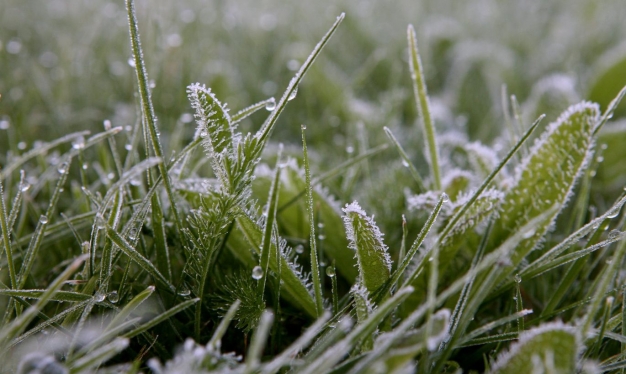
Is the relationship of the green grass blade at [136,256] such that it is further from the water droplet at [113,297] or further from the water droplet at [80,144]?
the water droplet at [80,144]

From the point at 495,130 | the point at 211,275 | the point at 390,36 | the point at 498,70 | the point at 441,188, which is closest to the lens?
the point at 211,275

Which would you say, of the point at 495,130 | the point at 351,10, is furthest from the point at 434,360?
the point at 351,10

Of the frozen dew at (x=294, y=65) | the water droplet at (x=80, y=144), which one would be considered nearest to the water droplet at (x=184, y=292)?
the water droplet at (x=80, y=144)

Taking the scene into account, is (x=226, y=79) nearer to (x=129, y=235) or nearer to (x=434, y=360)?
(x=129, y=235)

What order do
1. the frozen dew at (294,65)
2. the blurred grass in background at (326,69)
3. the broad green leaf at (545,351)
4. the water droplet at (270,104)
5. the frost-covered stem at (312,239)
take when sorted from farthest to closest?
1. the frozen dew at (294,65)
2. the blurred grass in background at (326,69)
3. the water droplet at (270,104)
4. the frost-covered stem at (312,239)
5. the broad green leaf at (545,351)

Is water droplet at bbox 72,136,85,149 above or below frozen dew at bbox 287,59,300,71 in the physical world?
above

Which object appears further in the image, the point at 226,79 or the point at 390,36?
the point at 390,36

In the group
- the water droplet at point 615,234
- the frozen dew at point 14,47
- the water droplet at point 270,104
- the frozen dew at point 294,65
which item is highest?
the frozen dew at point 14,47

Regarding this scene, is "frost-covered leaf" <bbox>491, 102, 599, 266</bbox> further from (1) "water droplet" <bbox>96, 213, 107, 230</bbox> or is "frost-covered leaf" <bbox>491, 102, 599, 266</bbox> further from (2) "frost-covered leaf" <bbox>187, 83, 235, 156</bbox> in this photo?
(1) "water droplet" <bbox>96, 213, 107, 230</bbox>

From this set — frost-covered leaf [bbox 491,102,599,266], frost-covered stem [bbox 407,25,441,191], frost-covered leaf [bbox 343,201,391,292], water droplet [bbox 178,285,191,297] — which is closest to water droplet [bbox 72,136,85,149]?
water droplet [bbox 178,285,191,297]
